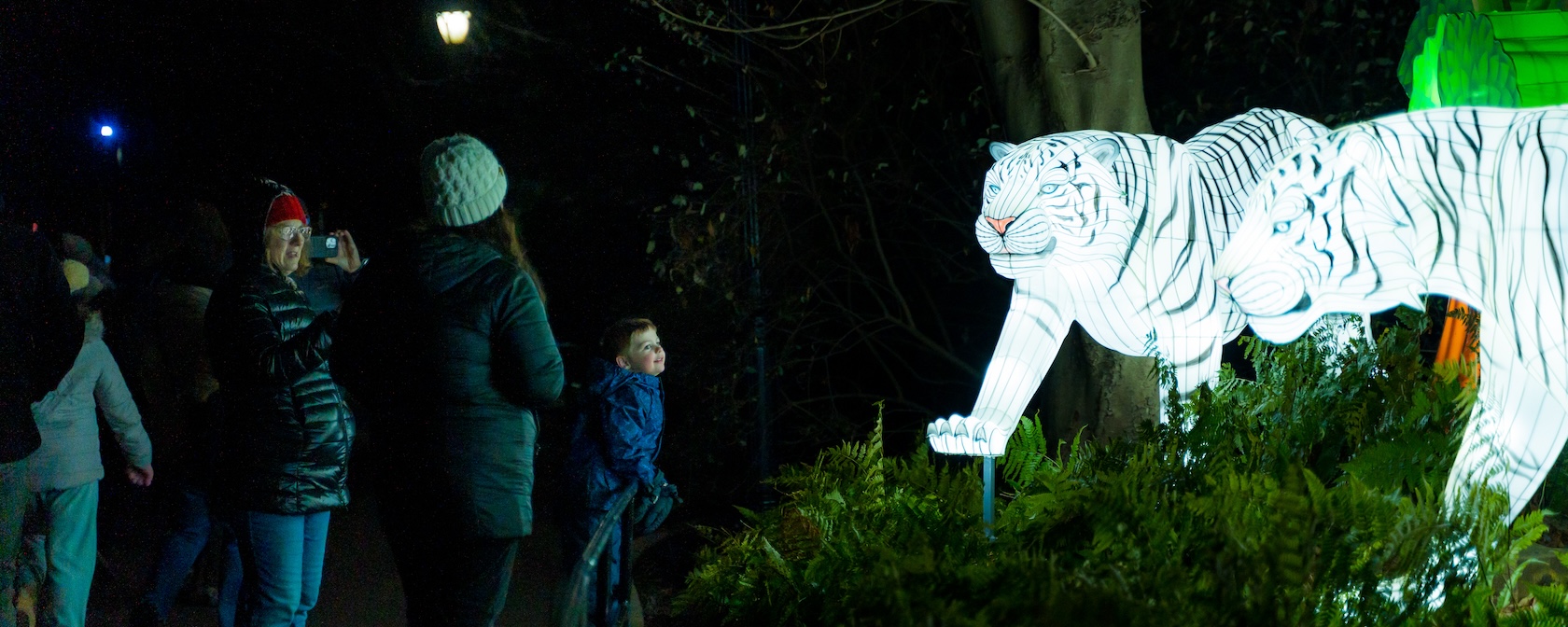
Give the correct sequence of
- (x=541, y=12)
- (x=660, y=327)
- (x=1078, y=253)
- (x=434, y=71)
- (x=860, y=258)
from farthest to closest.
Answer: (x=860, y=258) < (x=660, y=327) < (x=541, y=12) < (x=434, y=71) < (x=1078, y=253)

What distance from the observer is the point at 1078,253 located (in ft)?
11.3

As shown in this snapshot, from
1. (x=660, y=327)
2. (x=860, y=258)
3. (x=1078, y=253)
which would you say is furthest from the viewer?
(x=860, y=258)

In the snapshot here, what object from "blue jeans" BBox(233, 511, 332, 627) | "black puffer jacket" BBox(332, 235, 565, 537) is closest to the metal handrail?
"black puffer jacket" BBox(332, 235, 565, 537)

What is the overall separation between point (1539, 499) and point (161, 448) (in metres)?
4.48

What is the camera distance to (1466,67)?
3.67 m

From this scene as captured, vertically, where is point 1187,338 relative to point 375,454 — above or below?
above

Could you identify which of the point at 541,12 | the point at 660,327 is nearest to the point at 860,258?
the point at 660,327

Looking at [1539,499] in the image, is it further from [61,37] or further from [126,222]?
[61,37]

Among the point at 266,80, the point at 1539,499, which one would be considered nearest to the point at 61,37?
the point at 266,80

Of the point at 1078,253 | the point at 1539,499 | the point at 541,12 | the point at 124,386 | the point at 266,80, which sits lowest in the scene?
the point at 1539,499

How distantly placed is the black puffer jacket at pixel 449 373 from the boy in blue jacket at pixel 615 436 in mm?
408

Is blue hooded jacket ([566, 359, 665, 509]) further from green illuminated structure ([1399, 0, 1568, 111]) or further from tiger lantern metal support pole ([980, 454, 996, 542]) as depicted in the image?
green illuminated structure ([1399, 0, 1568, 111])

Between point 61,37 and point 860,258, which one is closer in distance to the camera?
point 61,37

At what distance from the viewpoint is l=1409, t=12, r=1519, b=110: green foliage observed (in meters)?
3.60
